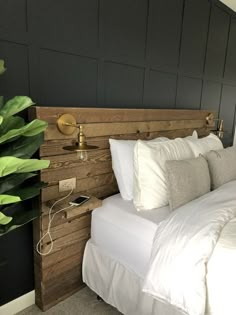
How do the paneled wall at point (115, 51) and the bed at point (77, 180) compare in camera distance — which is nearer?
the paneled wall at point (115, 51)

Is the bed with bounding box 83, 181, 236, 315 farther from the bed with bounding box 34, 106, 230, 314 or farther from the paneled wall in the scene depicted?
the paneled wall

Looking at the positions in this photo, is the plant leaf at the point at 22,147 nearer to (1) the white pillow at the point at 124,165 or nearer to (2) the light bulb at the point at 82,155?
(2) the light bulb at the point at 82,155

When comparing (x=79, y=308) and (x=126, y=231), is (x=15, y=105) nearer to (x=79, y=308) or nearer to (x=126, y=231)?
(x=126, y=231)

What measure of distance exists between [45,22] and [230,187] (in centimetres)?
166

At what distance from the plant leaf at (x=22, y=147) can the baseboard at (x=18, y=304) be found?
1.15 m

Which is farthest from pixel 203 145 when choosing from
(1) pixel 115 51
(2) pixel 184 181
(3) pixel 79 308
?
(3) pixel 79 308

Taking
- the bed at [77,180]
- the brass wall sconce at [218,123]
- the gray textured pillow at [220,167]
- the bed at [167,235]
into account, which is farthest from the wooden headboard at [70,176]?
the brass wall sconce at [218,123]

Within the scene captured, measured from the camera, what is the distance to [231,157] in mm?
2133

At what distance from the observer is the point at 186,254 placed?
122 cm

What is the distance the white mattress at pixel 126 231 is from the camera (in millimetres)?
1508

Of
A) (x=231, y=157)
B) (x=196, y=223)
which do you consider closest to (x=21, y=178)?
(x=196, y=223)

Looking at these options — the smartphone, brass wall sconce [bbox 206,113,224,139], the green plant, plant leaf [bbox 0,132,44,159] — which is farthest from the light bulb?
brass wall sconce [bbox 206,113,224,139]

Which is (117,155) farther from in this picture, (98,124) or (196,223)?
(196,223)

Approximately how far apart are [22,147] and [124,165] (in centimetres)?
87
